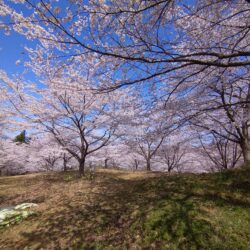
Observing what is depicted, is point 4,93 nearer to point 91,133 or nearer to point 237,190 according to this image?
point 91,133

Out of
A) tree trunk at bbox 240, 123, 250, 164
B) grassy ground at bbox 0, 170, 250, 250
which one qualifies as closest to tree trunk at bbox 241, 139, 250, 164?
tree trunk at bbox 240, 123, 250, 164

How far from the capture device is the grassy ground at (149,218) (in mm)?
4375

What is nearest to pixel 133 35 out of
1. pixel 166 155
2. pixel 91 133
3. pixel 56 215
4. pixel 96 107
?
pixel 56 215

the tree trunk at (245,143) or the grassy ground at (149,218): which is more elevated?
the tree trunk at (245,143)

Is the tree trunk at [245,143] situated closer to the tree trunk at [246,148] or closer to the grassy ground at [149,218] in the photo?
the tree trunk at [246,148]

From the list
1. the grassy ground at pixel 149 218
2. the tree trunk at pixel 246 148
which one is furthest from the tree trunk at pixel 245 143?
the grassy ground at pixel 149 218

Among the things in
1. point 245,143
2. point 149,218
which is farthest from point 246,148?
point 149,218

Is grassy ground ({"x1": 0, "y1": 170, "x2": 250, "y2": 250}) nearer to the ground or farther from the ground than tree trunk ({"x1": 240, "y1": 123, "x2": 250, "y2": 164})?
nearer to the ground

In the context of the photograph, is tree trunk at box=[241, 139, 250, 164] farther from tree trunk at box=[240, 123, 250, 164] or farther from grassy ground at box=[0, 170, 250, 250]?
grassy ground at box=[0, 170, 250, 250]

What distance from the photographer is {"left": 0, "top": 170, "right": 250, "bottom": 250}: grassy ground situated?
14.4 ft

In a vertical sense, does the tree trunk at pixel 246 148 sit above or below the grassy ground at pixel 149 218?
above

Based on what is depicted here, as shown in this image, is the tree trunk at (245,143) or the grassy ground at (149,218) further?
the tree trunk at (245,143)

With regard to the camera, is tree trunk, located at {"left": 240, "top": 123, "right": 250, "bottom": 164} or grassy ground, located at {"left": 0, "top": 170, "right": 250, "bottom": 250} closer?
grassy ground, located at {"left": 0, "top": 170, "right": 250, "bottom": 250}

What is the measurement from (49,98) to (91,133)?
10.7 feet
